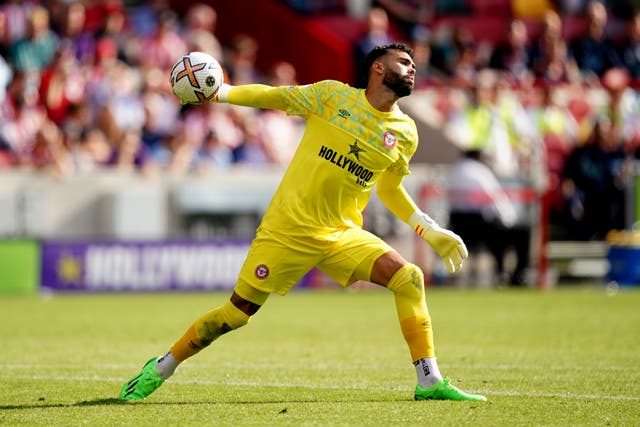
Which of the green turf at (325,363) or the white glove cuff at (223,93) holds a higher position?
the white glove cuff at (223,93)

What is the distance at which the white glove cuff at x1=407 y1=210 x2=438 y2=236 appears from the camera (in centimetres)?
859

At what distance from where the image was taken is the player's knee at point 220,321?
8.22 meters

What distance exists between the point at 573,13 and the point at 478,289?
8.72 meters

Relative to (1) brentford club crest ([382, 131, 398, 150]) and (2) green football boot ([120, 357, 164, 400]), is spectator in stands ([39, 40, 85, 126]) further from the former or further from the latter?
(1) brentford club crest ([382, 131, 398, 150])

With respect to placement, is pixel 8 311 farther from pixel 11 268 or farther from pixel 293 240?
pixel 293 240

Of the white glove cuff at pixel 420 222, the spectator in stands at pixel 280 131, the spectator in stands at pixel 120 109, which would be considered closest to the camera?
the white glove cuff at pixel 420 222

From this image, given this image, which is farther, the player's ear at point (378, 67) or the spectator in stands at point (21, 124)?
the spectator in stands at point (21, 124)

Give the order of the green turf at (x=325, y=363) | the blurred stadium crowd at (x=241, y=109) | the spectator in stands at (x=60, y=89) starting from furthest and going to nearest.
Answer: the spectator in stands at (x=60, y=89) → the blurred stadium crowd at (x=241, y=109) → the green turf at (x=325, y=363)

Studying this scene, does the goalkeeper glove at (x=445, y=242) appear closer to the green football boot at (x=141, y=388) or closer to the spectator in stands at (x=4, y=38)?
the green football boot at (x=141, y=388)

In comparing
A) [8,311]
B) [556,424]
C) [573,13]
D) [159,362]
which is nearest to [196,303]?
[8,311]

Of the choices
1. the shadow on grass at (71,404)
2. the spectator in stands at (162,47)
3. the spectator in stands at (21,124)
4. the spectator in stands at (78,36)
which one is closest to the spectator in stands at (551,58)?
the spectator in stands at (162,47)

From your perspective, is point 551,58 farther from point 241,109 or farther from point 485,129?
point 241,109

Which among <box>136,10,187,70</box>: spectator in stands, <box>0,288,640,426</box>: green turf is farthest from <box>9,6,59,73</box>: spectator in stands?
<box>0,288,640,426</box>: green turf

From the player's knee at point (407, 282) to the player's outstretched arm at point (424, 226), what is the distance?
0.35 m
